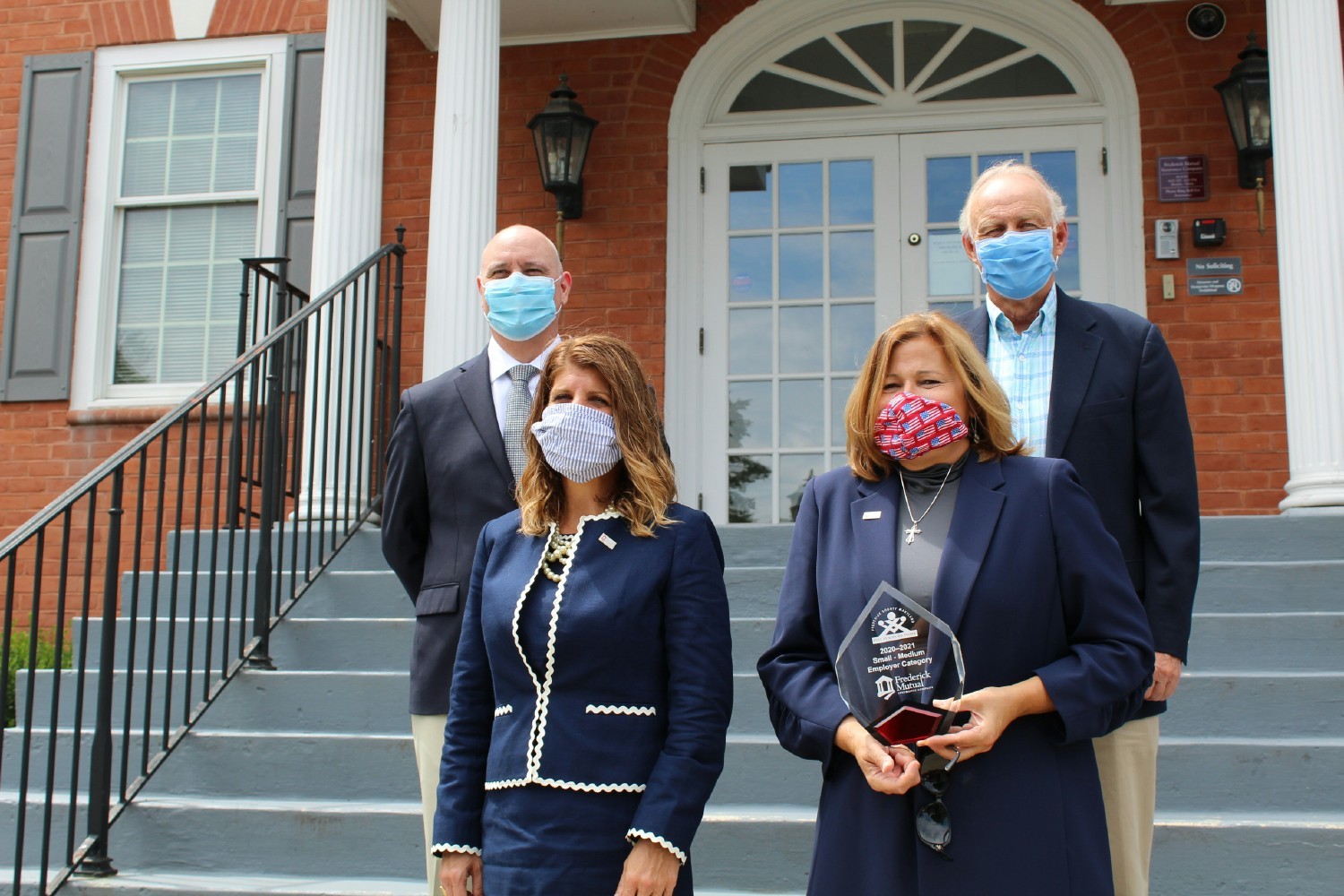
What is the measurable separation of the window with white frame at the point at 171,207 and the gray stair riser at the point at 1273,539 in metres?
5.19

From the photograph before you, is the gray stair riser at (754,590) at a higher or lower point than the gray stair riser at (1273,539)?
lower

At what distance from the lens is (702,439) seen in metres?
7.00

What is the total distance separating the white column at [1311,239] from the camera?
17.2 ft

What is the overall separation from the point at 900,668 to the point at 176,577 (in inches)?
115

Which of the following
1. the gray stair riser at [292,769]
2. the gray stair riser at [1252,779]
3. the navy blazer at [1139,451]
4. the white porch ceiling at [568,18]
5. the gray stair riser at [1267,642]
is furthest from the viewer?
the white porch ceiling at [568,18]

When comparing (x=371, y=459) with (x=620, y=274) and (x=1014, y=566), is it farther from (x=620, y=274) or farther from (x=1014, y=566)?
(x=1014, y=566)

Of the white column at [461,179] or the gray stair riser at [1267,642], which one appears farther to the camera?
the white column at [461,179]

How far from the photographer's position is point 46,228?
7.56m

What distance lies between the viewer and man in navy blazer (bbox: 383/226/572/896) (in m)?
2.77

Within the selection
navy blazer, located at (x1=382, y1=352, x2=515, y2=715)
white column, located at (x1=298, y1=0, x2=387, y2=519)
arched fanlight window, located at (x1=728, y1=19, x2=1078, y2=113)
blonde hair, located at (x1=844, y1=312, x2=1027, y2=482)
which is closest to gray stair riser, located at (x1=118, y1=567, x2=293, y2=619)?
white column, located at (x1=298, y1=0, x2=387, y2=519)

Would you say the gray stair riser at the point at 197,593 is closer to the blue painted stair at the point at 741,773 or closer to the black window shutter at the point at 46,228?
the blue painted stair at the point at 741,773

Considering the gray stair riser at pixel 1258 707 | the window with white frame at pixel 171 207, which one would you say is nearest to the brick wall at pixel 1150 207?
the window with white frame at pixel 171 207

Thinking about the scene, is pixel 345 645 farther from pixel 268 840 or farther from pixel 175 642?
pixel 268 840

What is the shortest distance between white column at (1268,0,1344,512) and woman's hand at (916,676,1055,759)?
375 centimetres
